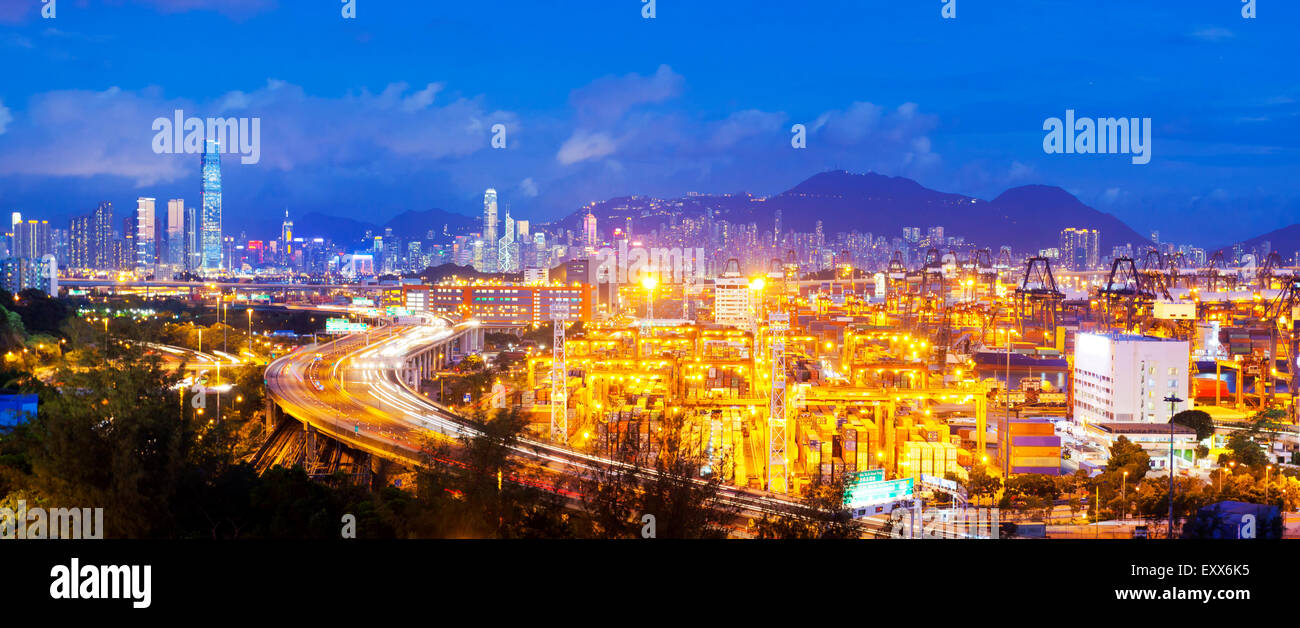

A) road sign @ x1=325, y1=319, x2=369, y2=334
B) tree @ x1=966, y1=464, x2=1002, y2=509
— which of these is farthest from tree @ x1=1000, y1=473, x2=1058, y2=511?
road sign @ x1=325, y1=319, x2=369, y2=334

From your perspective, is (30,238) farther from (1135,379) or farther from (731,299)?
(1135,379)

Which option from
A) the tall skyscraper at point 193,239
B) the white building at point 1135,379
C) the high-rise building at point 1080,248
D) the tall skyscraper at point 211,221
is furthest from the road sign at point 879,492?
the high-rise building at point 1080,248

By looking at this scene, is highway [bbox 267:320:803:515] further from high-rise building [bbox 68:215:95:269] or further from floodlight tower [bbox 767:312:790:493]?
high-rise building [bbox 68:215:95:269]

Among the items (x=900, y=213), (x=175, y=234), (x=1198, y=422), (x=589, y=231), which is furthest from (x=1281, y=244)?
(x=175, y=234)
